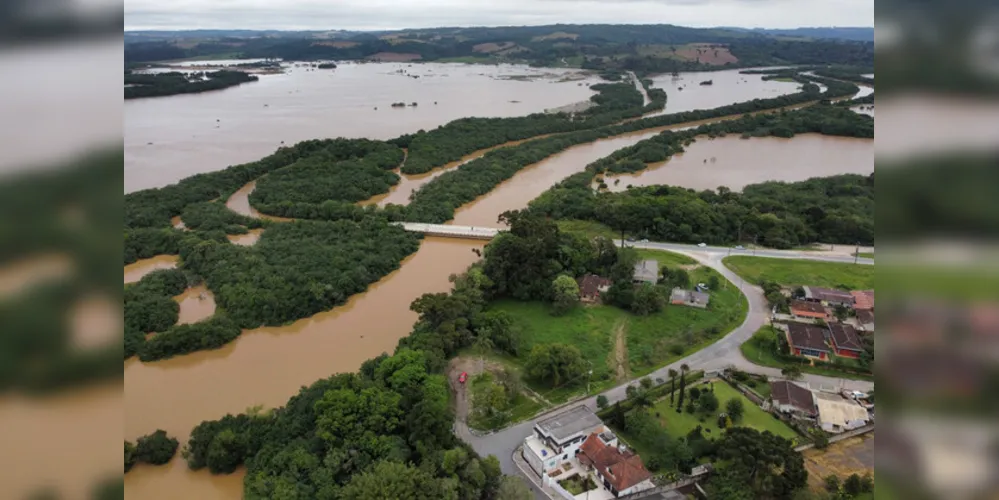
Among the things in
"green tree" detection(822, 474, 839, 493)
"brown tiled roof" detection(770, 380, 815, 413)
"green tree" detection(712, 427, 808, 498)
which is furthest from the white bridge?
"green tree" detection(822, 474, 839, 493)

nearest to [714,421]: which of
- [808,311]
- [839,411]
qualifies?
[839,411]

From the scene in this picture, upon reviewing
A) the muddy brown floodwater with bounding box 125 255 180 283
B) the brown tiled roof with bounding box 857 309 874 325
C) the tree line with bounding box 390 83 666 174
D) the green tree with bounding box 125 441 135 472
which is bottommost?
the green tree with bounding box 125 441 135 472

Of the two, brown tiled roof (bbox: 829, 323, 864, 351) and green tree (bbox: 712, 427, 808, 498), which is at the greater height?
brown tiled roof (bbox: 829, 323, 864, 351)

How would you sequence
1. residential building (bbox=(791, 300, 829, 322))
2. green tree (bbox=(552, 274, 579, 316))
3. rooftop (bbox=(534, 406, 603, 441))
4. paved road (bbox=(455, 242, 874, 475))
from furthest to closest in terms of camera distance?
1. green tree (bbox=(552, 274, 579, 316))
2. residential building (bbox=(791, 300, 829, 322))
3. paved road (bbox=(455, 242, 874, 475))
4. rooftop (bbox=(534, 406, 603, 441))

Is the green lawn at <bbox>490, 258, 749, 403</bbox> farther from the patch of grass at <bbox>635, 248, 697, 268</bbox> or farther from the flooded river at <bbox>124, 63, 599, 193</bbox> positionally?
the flooded river at <bbox>124, 63, 599, 193</bbox>

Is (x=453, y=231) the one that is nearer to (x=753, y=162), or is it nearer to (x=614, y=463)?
(x=614, y=463)

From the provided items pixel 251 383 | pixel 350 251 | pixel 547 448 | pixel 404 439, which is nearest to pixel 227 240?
pixel 350 251

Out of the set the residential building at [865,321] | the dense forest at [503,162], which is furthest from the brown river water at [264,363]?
the residential building at [865,321]
